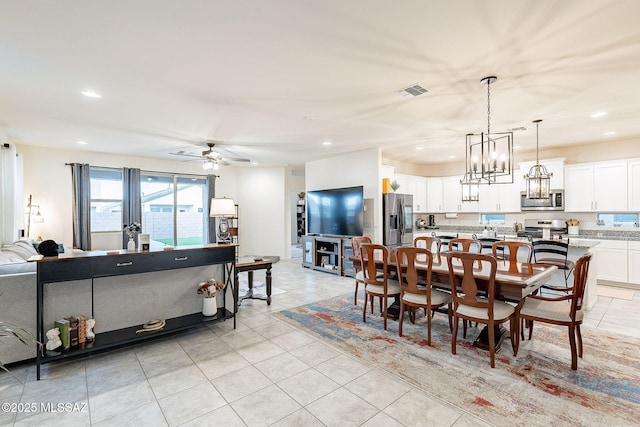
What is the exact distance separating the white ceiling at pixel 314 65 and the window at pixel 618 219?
5.48 feet

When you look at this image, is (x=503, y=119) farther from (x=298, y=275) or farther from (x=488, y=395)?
(x=298, y=275)

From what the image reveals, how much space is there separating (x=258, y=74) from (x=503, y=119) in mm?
3613

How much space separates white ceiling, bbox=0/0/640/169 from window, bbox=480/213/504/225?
2.71 m

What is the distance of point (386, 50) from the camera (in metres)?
2.52

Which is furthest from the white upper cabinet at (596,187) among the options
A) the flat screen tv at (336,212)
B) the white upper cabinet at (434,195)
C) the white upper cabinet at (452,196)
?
the flat screen tv at (336,212)

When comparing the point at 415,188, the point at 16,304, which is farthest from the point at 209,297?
the point at 415,188

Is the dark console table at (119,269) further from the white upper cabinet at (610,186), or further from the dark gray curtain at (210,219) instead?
the white upper cabinet at (610,186)

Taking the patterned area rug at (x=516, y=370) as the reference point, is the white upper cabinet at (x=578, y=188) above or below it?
above

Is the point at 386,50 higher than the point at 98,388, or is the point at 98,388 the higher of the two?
the point at 386,50

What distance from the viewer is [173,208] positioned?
788cm

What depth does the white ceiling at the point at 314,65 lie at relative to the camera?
2.03 metres

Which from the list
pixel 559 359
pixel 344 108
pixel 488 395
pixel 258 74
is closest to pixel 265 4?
pixel 258 74

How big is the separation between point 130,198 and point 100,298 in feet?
15.2

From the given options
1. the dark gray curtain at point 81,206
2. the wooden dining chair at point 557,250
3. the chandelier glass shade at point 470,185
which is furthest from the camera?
the dark gray curtain at point 81,206
